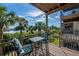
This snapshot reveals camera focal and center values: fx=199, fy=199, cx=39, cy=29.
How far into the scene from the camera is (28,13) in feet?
9.10

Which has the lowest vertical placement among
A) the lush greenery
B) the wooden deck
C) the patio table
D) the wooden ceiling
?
the wooden deck

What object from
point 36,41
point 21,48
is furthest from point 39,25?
point 21,48

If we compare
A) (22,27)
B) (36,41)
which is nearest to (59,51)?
(36,41)

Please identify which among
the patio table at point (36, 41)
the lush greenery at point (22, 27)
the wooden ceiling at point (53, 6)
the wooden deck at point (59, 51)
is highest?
the wooden ceiling at point (53, 6)

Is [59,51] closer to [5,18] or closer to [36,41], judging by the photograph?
[36,41]

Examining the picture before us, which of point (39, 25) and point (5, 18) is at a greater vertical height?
point (5, 18)

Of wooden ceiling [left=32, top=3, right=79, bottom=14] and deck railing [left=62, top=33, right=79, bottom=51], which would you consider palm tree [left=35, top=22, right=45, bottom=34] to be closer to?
wooden ceiling [left=32, top=3, right=79, bottom=14]

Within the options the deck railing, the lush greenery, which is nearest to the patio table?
the lush greenery

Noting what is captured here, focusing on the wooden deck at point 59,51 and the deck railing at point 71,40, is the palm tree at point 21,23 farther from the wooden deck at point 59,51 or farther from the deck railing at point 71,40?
the deck railing at point 71,40

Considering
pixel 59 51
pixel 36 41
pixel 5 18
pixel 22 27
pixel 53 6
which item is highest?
pixel 53 6

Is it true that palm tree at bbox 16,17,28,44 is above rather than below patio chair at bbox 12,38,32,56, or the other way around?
above

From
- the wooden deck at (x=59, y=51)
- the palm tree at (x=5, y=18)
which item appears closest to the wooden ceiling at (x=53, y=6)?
the palm tree at (x=5, y=18)

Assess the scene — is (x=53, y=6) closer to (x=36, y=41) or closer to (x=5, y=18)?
(x=36, y=41)

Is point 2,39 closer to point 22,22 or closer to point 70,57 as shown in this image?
point 22,22
